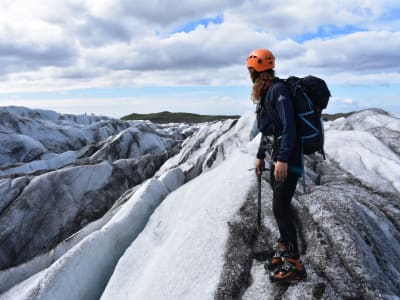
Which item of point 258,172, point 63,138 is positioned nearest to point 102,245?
point 258,172

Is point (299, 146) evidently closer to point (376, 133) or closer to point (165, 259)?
point (165, 259)

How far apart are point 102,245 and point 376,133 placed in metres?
16.6

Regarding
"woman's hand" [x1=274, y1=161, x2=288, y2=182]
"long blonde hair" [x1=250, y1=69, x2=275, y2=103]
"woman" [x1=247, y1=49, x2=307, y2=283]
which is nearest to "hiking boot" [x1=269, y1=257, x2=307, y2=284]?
"woman" [x1=247, y1=49, x2=307, y2=283]

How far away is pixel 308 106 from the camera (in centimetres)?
641

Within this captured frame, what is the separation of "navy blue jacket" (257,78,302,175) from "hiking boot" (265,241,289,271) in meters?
1.50

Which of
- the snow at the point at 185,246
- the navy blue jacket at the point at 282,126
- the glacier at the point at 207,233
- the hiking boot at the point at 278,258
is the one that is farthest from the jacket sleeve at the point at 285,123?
the snow at the point at 185,246

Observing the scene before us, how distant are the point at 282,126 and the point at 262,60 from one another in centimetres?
135

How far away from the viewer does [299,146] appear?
6.53 metres

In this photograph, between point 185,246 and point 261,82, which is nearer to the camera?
point 261,82

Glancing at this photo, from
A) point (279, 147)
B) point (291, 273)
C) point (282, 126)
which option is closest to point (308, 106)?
point (282, 126)

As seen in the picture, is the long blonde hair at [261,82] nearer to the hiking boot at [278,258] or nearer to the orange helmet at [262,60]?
the orange helmet at [262,60]

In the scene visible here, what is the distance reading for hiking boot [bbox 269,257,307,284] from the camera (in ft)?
21.4

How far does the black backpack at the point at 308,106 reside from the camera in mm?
6410

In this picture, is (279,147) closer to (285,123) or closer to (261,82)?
(285,123)
